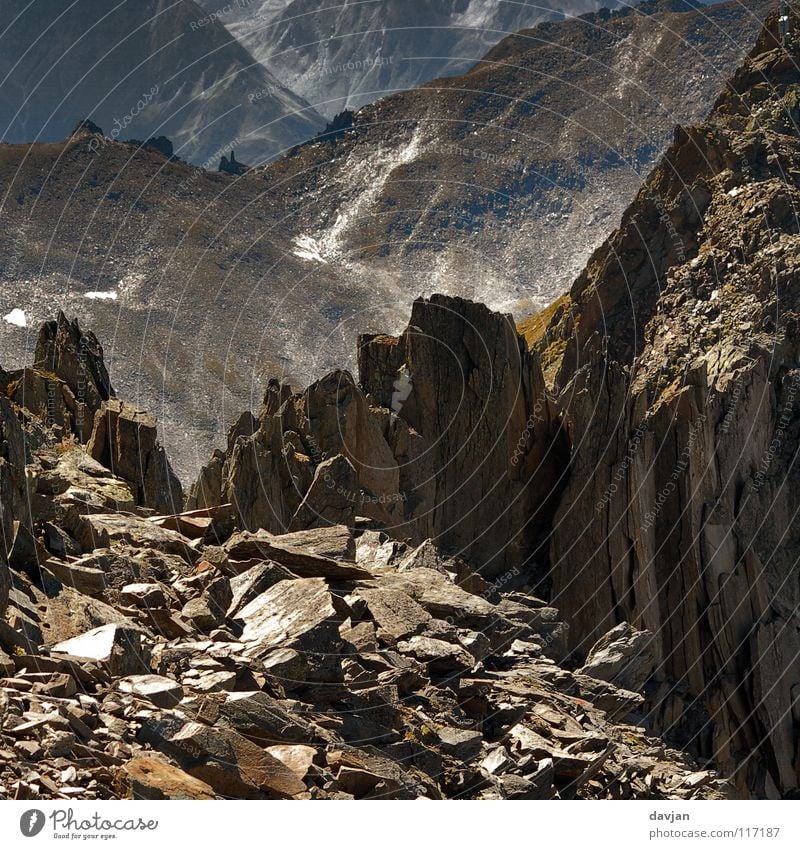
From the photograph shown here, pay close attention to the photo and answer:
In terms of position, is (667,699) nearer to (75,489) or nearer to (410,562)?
(410,562)

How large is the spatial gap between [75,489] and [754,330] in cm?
6833

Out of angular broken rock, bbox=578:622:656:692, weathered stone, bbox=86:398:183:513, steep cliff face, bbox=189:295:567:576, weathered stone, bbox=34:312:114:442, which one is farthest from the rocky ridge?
steep cliff face, bbox=189:295:567:576

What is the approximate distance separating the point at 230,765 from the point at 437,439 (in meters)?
55.2

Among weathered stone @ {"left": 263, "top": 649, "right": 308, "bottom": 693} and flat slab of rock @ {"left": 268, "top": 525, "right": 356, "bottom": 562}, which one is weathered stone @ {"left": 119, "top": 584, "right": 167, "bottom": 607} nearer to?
weathered stone @ {"left": 263, "top": 649, "right": 308, "bottom": 693}

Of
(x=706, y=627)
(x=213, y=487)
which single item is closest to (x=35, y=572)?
(x=213, y=487)

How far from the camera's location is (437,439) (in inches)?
3265

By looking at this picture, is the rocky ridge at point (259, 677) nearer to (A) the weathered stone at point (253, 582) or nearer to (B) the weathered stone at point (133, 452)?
(A) the weathered stone at point (253, 582)

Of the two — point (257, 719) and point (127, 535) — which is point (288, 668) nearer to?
point (257, 719)

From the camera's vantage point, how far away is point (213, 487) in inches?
3063

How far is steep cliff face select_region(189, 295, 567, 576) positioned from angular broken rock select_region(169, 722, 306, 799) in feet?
139

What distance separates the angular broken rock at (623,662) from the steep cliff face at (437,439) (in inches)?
743

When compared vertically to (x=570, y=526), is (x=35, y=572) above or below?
above

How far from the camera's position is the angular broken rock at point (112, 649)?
100 feet

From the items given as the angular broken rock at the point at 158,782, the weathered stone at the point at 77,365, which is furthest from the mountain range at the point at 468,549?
the weathered stone at the point at 77,365
